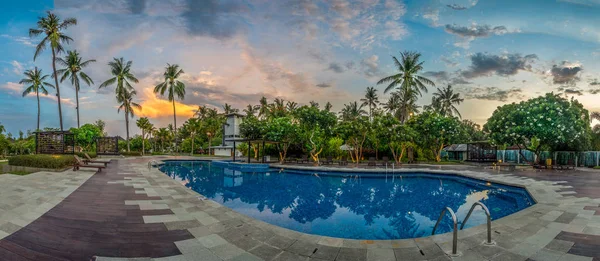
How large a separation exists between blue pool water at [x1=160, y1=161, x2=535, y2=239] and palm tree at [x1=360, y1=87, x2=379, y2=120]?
28.9 metres

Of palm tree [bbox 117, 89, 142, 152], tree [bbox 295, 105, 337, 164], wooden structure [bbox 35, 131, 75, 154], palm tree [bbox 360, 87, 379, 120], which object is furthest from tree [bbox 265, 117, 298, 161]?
palm tree [bbox 117, 89, 142, 152]

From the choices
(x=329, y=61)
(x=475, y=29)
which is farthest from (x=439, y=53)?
(x=329, y=61)

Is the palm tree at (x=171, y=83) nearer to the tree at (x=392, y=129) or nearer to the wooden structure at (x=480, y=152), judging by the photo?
the tree at (x=392, y=129)

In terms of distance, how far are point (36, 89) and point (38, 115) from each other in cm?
473

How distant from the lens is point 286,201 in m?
9.99

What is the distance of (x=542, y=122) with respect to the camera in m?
17.2

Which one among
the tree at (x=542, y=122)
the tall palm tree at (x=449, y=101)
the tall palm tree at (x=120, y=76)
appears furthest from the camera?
the tall palm tree at (x=449, y=101)

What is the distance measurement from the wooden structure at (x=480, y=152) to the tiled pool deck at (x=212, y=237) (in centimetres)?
2027

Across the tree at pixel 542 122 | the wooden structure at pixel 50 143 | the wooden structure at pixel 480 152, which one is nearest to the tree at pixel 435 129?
A: the wooden structure at pixel 480 152

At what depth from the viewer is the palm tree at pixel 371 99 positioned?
4306cm

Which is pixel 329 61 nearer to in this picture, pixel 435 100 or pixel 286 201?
pixel 286 201

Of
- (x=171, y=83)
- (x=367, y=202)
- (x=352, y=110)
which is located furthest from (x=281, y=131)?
(x=352, y=110)

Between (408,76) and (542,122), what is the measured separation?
40.0 ft

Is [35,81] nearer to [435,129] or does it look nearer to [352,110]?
[352,110]
